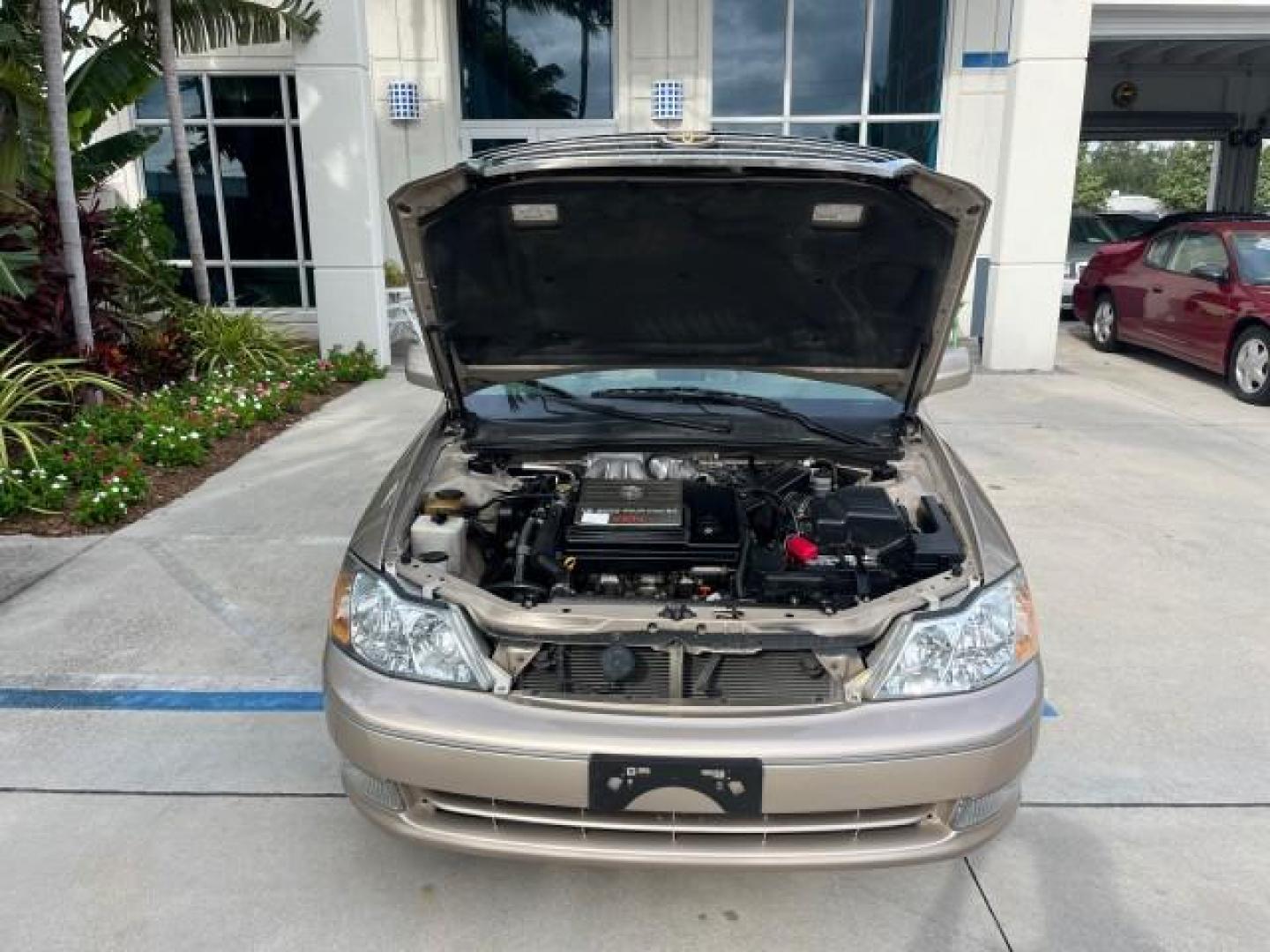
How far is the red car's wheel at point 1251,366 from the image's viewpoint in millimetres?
8594

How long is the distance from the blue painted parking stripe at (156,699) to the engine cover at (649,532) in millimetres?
1474

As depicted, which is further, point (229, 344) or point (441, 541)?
point (229, 344)

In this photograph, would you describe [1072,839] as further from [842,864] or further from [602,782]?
[602,782]

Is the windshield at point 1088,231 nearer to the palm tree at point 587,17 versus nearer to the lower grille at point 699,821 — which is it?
the palm tree at point 587,17

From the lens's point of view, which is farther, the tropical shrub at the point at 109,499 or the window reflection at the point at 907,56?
the window reflection at the point at 907,56

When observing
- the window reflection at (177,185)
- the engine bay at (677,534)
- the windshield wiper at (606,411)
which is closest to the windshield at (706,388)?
the windshield wiper at (606,411)

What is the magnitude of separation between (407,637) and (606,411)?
3.98ft

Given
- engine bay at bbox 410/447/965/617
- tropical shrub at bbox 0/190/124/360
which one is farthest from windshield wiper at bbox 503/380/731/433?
tropical shrub at bbox 0/190/124/360

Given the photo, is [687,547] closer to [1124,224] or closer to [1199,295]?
[1199,295]

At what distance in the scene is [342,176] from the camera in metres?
9.73

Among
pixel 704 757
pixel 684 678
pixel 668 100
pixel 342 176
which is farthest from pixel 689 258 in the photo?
pixel 668 100

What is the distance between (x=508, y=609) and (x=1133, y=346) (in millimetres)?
11521

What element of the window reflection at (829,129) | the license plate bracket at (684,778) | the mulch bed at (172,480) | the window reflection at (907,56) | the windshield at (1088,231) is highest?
the window reflection at (907,56)

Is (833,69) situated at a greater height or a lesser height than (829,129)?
greater
